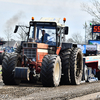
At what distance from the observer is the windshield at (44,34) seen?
11336 mm

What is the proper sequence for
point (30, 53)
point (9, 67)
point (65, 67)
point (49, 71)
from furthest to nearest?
point (65, 67) < point (30, 53) < point (9, 67) < point (49, 71)

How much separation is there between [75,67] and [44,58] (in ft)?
6.69

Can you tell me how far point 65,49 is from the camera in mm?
11672

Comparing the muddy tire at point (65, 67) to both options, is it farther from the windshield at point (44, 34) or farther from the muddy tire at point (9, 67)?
the muddy tire at point (9, 67)

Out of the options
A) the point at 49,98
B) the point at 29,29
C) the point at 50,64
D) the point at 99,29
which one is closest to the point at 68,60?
the point at 50,64

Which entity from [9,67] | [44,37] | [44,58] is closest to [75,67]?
[44,37]

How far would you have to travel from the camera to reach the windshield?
37.2 ft

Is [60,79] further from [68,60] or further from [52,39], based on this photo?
[52,39]

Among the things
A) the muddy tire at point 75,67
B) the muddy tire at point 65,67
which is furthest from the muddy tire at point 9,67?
the muddy tire at point 75,67

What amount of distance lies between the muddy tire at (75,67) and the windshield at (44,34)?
1.02 meters

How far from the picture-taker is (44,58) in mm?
9984

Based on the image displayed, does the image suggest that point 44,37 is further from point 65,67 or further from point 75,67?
point 75,67

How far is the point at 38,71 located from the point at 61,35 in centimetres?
199

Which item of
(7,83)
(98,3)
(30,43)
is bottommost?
(7,83)
